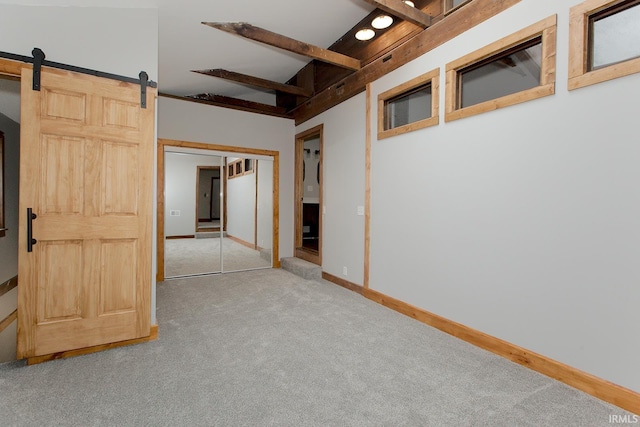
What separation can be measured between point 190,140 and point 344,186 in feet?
8.88

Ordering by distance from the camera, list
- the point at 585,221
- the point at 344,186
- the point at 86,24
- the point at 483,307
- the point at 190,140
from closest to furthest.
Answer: the point at 585,221 < the point at 86,24 < the point at 483,307 < the point at 344,186 < the point at 190,140

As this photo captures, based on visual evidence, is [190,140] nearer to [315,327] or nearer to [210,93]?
[210,93]

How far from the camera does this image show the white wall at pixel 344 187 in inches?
167

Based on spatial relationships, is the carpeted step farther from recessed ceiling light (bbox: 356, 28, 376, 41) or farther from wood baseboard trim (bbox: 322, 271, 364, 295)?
recessed ceiling light (bbox: 356, 28, 376, 41)

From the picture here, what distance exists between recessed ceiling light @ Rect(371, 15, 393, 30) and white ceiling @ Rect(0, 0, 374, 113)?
0.54 feet

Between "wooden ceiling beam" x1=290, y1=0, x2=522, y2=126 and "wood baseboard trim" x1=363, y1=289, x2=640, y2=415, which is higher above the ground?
"wooden ceiling beam" x1=290, y1=0, x2=522, y2=126

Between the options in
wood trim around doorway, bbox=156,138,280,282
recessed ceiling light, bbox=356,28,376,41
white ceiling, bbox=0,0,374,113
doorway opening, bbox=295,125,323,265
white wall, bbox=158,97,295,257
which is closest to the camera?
white ceiling, bbox=0,0,374,113

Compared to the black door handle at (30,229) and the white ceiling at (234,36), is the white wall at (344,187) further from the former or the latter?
the black door handle at (30,229)

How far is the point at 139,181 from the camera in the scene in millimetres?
2656

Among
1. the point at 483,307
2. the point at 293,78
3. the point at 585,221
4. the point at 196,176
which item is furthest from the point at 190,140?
the point at 585,221

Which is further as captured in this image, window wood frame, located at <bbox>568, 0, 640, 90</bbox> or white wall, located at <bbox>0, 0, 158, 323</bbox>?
white wall, located at <bbox>0, 0, 158, 323</bbox>

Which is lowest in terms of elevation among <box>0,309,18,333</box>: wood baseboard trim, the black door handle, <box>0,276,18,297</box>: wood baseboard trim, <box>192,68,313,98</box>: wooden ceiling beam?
<box>0,309,18,333</box>: wood baseboard trim

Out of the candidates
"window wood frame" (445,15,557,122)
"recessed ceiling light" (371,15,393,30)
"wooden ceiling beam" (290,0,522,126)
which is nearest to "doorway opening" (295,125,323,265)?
"wooden ceiling beam" (290,0,522,126)

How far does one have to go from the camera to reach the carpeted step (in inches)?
197
